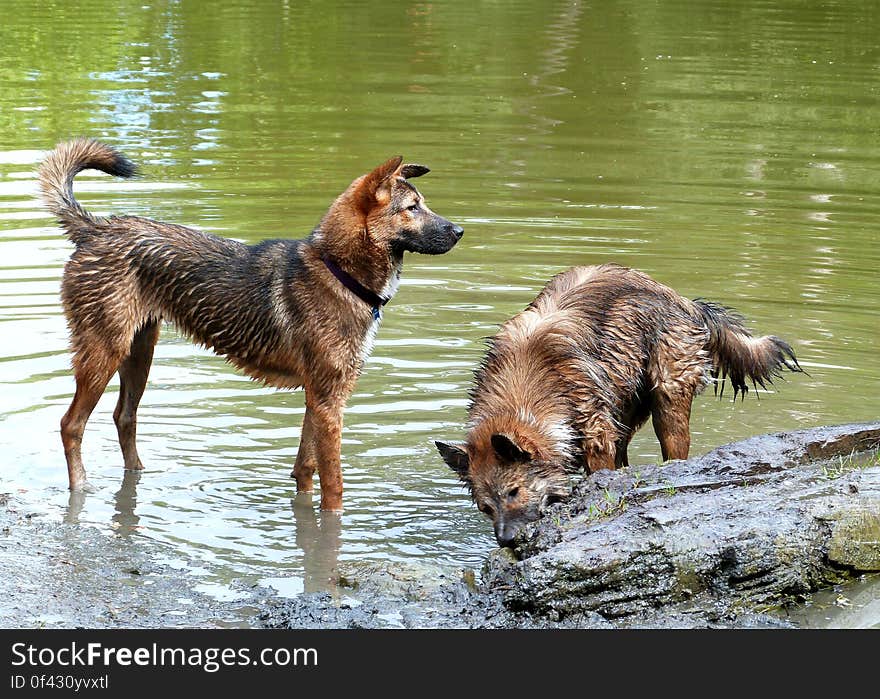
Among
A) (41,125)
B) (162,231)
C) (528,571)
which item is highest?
(162,231)

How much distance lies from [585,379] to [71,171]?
362cm

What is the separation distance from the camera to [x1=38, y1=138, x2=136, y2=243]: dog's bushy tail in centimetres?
850

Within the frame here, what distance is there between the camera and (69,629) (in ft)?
20.4

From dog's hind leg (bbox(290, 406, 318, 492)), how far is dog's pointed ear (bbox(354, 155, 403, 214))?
4.47ft

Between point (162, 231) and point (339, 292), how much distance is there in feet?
4.09

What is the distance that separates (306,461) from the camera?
862cm

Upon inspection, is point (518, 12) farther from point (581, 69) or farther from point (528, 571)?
point (528, 571)

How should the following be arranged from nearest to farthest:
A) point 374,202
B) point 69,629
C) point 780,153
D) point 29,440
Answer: point 69,629 → point 374,202 → point 29,440 → point 780,153

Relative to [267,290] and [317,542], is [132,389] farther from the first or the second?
[317,542]

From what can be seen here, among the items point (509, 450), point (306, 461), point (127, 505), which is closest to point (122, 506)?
point (127, 505)

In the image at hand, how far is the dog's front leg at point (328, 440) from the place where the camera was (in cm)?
826

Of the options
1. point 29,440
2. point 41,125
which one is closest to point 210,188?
point 41,125

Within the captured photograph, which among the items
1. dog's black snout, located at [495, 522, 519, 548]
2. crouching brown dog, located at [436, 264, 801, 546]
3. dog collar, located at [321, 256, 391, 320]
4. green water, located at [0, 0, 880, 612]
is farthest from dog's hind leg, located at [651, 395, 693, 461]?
dog collar, located at [321, 256, 391, 320]

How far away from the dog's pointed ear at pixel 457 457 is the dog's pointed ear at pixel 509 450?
0.91ft
